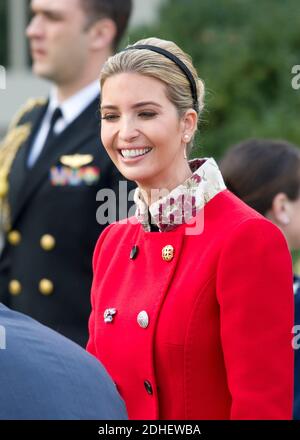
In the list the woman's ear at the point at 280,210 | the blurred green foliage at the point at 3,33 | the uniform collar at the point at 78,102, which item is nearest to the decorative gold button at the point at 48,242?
the uniform collar at the point at 78,102

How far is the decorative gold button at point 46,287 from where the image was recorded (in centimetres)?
404

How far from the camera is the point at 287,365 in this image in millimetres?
2533

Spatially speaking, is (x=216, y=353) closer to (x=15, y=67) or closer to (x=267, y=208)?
(x=267, y=208)

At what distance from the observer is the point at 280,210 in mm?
3586

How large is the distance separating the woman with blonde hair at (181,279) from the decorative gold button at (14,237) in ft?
4.63

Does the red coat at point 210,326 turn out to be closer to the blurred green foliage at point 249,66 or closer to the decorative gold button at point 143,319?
the decorative gold button at point 143,319

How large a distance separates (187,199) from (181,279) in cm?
20

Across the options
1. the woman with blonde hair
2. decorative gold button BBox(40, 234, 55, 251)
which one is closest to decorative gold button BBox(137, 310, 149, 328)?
the woman with blonde hair

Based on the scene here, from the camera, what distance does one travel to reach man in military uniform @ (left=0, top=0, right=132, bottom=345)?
4004 mm

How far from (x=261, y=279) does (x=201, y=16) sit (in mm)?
10307

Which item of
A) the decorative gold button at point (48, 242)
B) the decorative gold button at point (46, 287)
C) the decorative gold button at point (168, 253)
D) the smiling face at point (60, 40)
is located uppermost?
the smiling face at point (60, 40)

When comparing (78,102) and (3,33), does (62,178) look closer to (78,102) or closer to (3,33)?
(78,102)

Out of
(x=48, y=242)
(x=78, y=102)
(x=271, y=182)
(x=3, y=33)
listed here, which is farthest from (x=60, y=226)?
(x=3, y=33)

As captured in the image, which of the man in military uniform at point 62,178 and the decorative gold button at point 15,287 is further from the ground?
the man in military uniform at point 62,178
